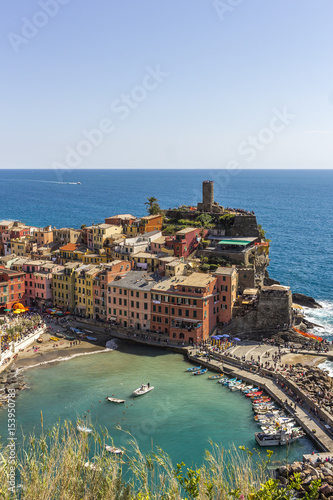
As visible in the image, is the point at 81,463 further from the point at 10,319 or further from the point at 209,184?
the point at 209,184

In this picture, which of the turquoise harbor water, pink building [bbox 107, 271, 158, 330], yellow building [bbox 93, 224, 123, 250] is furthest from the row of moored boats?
yellow building [bbox 93, 224, 123, 250]

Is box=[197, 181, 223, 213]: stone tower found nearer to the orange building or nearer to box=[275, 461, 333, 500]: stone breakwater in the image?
the orange building

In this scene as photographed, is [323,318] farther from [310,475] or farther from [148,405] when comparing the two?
[310,475]

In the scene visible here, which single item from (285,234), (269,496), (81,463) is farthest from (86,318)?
(285,234)

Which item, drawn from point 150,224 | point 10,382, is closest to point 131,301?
point 10,382

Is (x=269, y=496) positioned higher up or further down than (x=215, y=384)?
higher up

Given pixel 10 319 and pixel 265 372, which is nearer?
pixel 265 372

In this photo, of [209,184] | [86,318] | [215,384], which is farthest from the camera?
[209,184]
